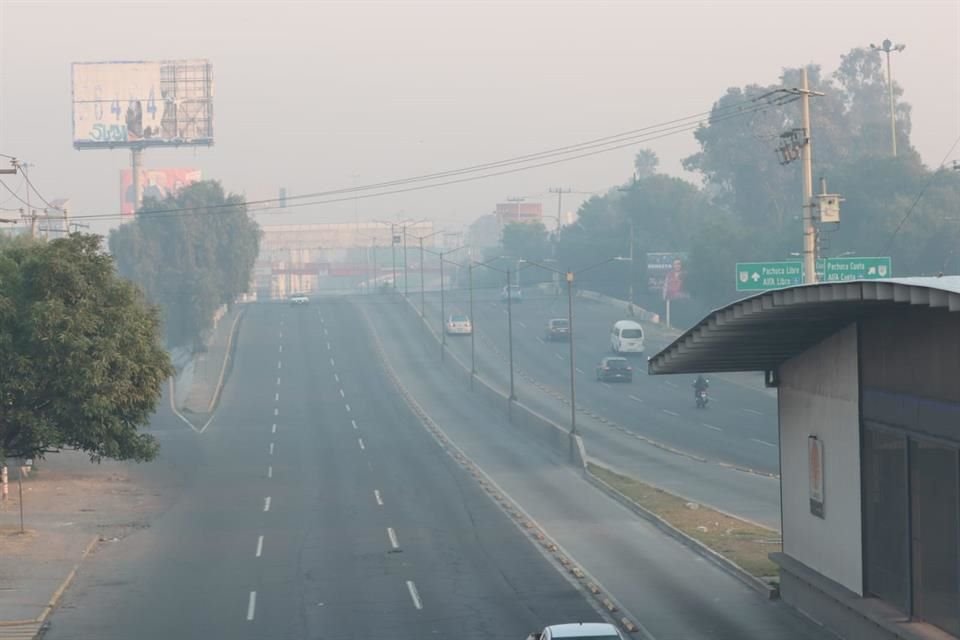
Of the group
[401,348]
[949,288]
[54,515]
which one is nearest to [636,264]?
[401,348]

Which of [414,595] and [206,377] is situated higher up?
[206,377]

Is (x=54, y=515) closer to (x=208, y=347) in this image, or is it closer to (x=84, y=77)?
(x=208, y=347)

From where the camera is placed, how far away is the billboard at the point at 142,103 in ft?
495

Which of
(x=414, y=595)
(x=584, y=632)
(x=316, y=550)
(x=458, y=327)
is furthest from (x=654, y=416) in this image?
(x=584, y=632)

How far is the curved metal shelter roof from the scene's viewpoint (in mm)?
18125

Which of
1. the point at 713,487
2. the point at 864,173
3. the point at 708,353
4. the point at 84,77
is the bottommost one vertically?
the point at 713,487

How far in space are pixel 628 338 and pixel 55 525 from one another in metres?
58.4

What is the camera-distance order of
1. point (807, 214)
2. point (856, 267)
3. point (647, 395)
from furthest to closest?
point (647, 395) → point (856, 267) → point (807, 214)

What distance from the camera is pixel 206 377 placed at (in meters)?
89.6

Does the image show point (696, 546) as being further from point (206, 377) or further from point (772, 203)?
point (772, 203)

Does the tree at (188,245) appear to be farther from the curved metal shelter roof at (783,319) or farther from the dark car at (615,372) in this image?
the curved metal shelter roof at (783,319)

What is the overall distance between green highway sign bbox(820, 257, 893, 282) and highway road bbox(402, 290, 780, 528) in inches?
302

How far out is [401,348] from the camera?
3986 inches

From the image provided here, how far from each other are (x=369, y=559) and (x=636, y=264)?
112m
